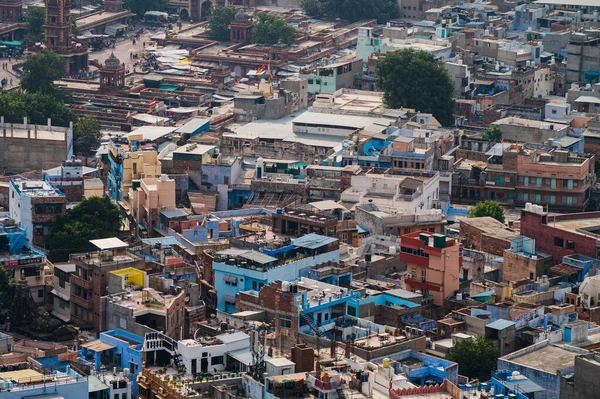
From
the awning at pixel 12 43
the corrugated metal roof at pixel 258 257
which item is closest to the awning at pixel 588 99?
the corrugated metal roof at pixel 258 257

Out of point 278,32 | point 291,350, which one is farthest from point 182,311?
point 278,32

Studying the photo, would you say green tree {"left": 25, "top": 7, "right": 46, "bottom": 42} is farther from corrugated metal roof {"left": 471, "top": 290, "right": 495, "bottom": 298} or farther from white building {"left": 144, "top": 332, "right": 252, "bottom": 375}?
white building {"left": 144, "top": 332, "right": 252, "bottom": 375}

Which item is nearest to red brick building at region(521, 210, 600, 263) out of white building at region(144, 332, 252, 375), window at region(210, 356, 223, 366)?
white building at region(144, 332, 252, 375)

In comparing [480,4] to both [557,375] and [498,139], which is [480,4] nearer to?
Answer: [498,139]

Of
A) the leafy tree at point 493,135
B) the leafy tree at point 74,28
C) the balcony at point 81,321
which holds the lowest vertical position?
the balcony at point 81,321

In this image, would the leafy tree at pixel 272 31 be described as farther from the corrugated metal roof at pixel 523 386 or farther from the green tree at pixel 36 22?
Answer: the corrugated metal roof at pixel 523 386

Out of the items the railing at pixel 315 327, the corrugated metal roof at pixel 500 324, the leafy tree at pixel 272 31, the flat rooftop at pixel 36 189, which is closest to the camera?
the corrugated metal roof at pixel 500 324
